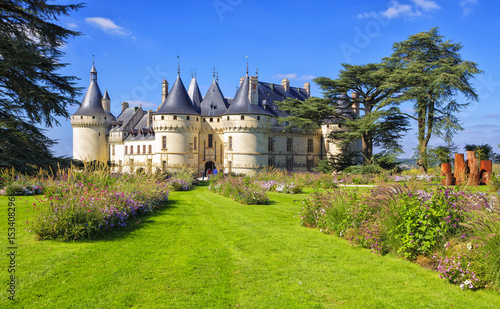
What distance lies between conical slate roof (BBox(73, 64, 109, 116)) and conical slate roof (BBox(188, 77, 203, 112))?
13.4 metres

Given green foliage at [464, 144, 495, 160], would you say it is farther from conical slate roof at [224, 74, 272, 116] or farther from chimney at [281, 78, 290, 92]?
chimney at [281, 78, 290, 92]

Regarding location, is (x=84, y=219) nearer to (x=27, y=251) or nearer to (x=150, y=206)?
(x=27, y=251)

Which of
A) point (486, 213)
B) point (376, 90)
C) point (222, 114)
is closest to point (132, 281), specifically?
point (486, 213)

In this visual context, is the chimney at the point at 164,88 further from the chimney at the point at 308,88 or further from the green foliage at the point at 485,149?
the green foliage at the point at 485,149

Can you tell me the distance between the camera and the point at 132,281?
5.15 m

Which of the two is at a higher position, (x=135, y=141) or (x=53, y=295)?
(x=135, y=141)

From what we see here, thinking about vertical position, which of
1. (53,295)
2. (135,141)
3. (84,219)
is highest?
(135,141)

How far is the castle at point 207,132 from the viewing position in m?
31.9

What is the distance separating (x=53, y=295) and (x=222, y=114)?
29485mm

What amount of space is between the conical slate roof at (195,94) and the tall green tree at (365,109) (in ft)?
35.3

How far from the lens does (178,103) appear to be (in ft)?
107

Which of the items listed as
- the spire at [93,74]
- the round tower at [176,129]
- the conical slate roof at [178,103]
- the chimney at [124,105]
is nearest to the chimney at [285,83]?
the conical slate roof at [178,103]

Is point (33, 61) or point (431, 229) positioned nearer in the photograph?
point (431, 229)

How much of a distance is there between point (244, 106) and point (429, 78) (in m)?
15.3
